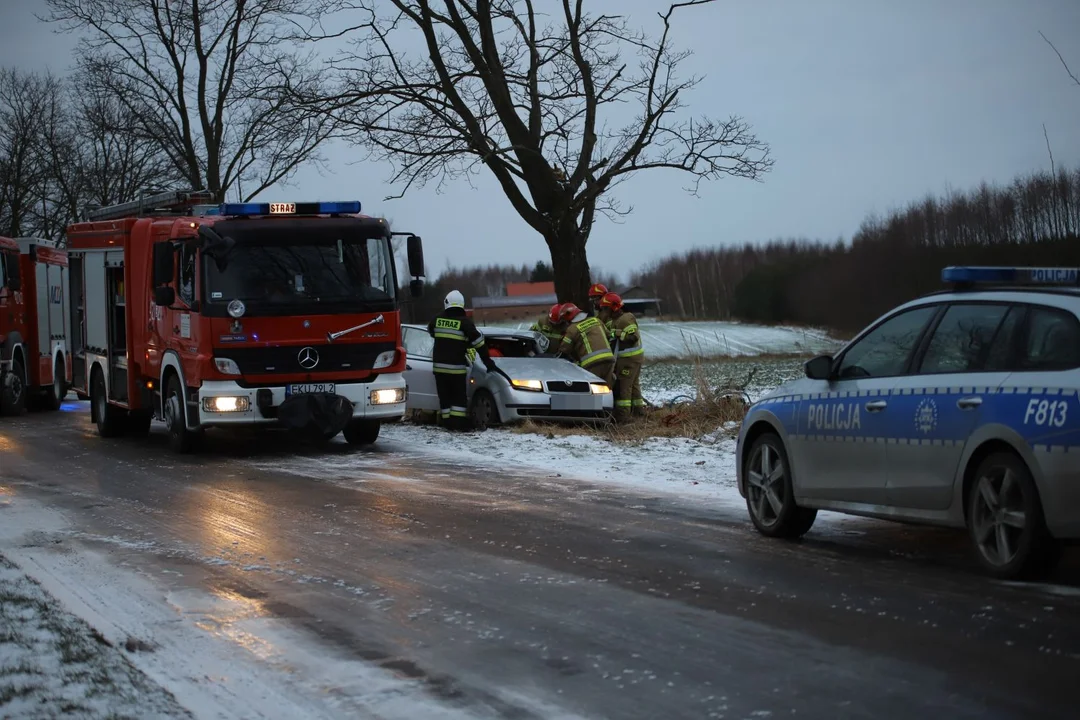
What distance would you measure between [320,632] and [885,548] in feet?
12.3

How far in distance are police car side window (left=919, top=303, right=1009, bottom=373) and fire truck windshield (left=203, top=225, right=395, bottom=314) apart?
9.01 meters

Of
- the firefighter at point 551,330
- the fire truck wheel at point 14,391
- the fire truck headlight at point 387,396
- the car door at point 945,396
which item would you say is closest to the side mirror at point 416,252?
the fire truck headlight at point 387,396

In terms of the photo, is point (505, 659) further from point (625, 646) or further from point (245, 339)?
point (245, 339)

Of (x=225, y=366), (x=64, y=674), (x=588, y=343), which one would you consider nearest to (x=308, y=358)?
(x=225, y=366)

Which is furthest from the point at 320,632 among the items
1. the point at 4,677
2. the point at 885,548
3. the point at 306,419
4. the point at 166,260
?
the point at 166,260

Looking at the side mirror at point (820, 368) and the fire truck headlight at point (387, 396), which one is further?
the fire truck headlight at point (387, 396)

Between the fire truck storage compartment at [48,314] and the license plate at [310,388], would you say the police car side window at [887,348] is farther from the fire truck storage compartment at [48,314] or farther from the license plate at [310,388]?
the fire truck storage compartment at [48,314]

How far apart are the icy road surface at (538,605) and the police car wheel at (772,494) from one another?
19cm

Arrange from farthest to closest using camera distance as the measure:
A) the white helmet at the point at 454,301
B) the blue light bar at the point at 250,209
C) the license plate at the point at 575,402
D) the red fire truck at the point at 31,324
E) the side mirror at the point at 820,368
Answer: the red fire truck at the point at 31,324, the license plate at the point at 575,402, the white helmet at the point at 454,301, the blue light bar at the point at 250,209, the side mirror at the point at 820,368

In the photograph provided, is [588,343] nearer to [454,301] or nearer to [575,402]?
[575,402]

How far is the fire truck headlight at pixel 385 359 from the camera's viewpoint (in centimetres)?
1556

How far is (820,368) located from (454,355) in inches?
376

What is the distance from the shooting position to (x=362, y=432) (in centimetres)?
1645

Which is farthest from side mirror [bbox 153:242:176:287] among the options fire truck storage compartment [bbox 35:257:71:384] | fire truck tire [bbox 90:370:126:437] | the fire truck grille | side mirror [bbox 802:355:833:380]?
fire truck storage compartment [bbox 35:257:71:384]
